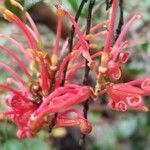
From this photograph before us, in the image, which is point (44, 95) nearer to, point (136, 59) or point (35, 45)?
point (35, 45)

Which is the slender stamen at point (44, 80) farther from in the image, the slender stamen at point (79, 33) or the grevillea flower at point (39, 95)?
the slender stamen at point (79, 33)

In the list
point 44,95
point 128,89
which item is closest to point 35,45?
point 44,95

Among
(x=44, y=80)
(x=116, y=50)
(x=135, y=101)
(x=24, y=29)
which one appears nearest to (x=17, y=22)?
(x=24, y=29)

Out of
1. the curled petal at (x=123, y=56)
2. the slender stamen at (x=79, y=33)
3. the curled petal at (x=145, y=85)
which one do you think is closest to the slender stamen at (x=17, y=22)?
the slender stamen at (x=79, y=33)

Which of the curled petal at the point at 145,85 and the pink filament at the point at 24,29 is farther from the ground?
the pink filament at the point at 24,29

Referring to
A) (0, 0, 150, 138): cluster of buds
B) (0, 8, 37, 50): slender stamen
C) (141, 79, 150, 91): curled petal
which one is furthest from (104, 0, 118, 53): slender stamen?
(0, 8, 37, 50): slender stamen

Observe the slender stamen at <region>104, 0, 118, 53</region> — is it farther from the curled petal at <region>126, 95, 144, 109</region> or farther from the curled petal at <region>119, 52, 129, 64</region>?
the curled petal at <region>126, 95, 144, 109</region>

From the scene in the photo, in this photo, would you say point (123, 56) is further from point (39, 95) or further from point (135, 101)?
point (39, 95)

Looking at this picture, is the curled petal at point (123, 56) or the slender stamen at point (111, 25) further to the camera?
the curled petal at point (123, 56)
